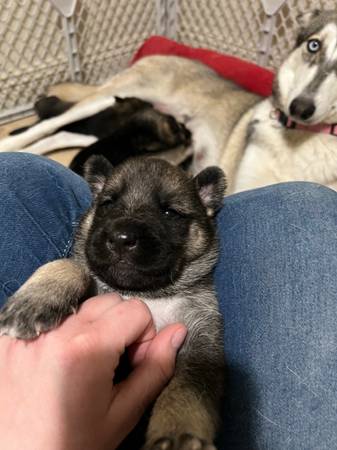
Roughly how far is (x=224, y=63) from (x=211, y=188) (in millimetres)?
2682

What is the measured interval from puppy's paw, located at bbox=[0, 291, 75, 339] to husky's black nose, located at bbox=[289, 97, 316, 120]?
5.73 ft

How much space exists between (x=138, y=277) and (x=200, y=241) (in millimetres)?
351

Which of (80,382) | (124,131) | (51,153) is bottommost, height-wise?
(51,153)

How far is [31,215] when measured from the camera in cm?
166

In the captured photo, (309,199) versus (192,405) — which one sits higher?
(309,199)

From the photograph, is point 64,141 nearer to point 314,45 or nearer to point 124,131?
point 124,131

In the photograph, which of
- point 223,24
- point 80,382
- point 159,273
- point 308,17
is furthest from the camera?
point 223,24

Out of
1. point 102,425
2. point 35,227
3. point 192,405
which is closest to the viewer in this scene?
point 102,425

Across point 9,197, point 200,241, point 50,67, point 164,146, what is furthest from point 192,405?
point 50,67

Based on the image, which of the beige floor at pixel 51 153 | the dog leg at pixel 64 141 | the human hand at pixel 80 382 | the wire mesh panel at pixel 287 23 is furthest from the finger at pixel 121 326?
the wire mesh panel at pixel 287 23

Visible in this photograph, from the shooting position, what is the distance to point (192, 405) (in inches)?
50.8

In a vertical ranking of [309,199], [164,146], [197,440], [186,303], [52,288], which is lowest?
[164,146]

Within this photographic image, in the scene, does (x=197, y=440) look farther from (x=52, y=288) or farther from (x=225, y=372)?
(x=52, y=288)

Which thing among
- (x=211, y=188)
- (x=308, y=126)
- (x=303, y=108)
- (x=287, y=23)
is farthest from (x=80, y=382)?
(x=287, y=23)
